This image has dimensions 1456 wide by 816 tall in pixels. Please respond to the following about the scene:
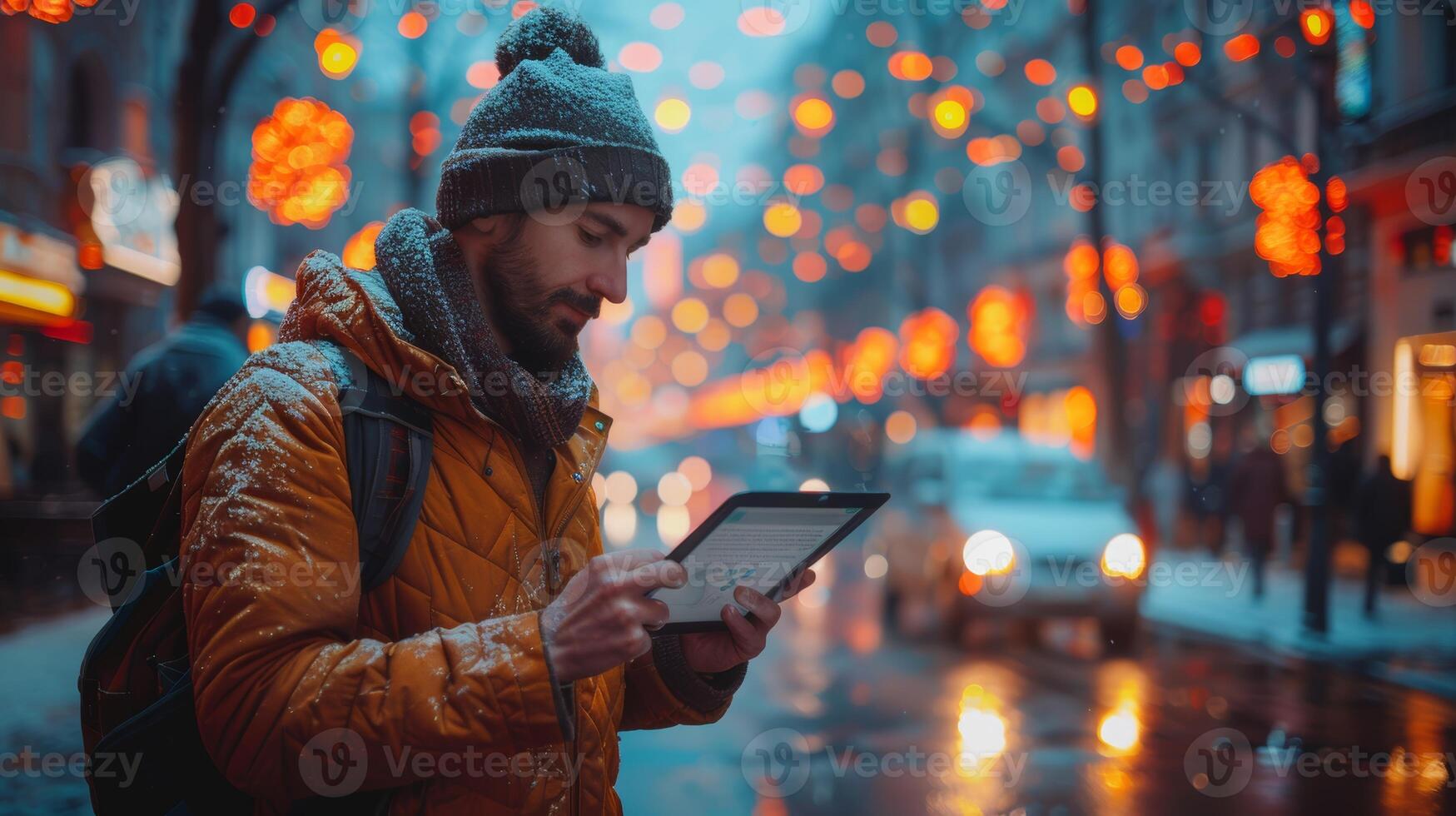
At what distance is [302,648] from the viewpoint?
149 centimetres

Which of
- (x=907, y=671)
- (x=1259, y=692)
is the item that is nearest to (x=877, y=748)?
(x=907, y=671)

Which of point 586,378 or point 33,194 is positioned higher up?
point 33,194

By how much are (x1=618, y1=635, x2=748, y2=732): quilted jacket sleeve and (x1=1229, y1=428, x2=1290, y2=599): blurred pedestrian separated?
1461 cm

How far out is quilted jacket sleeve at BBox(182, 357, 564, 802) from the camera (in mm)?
1465

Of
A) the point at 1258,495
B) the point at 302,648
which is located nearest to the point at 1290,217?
the point at 1258,495

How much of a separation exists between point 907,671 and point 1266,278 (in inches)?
708

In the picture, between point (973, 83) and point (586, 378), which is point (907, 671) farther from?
point (973, 83)

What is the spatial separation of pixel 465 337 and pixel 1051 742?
238 inches

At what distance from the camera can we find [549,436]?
6.24 feet
